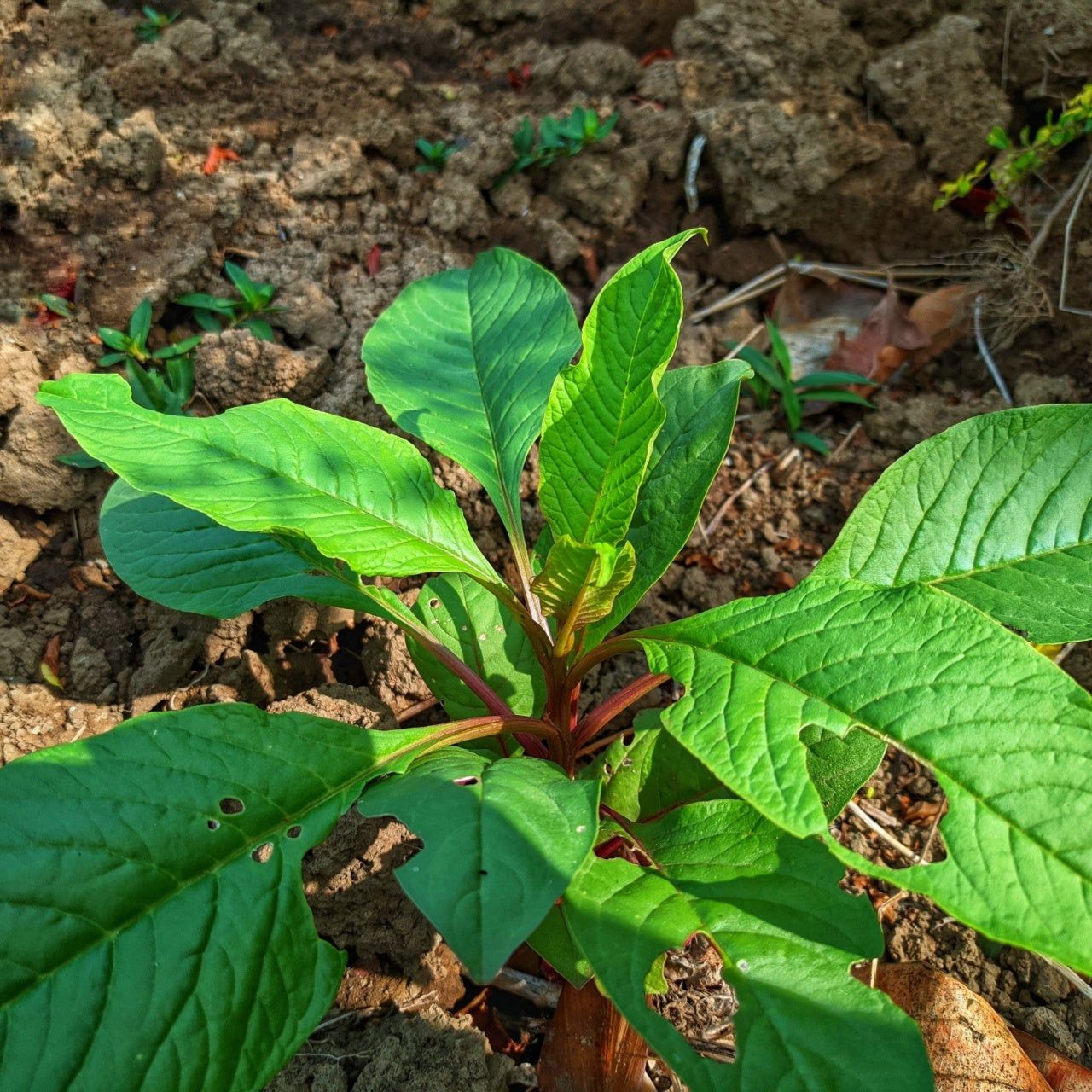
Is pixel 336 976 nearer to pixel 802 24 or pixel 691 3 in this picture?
pixel 802 24

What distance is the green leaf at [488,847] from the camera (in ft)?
3.56

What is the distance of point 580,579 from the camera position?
1.43 meters

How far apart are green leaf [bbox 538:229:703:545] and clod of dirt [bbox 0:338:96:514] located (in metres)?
1.50

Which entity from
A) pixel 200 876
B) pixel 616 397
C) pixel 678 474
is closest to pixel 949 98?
pixel 678 474

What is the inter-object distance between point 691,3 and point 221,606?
10.2 feet

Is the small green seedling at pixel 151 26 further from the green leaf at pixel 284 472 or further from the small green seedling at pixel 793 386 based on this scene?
the small green seedling at pixel 793 386

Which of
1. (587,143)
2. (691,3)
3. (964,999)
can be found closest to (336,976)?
(964,999)

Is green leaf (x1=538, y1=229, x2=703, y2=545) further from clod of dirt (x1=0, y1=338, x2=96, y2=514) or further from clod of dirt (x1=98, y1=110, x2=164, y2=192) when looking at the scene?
clod of dirt (x1=98, y1=110, x2=164, y2=192)

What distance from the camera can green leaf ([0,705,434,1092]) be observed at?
3.69ft

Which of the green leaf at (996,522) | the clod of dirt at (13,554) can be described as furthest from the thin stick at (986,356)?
the clod of dirt at (13,554)

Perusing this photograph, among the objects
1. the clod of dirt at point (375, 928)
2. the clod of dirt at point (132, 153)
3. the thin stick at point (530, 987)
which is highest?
the clod of dirt at point (132, 153)

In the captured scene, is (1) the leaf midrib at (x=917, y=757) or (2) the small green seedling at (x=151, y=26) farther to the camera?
(2) the small green seedling at (x=151, y=26)

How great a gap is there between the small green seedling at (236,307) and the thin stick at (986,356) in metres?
2.23

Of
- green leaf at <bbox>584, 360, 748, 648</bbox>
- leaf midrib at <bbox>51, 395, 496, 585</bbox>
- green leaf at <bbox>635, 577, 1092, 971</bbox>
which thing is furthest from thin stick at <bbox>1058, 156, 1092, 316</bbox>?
leaf midrib at <bbox>51, 395, 496, 585</bbox>
